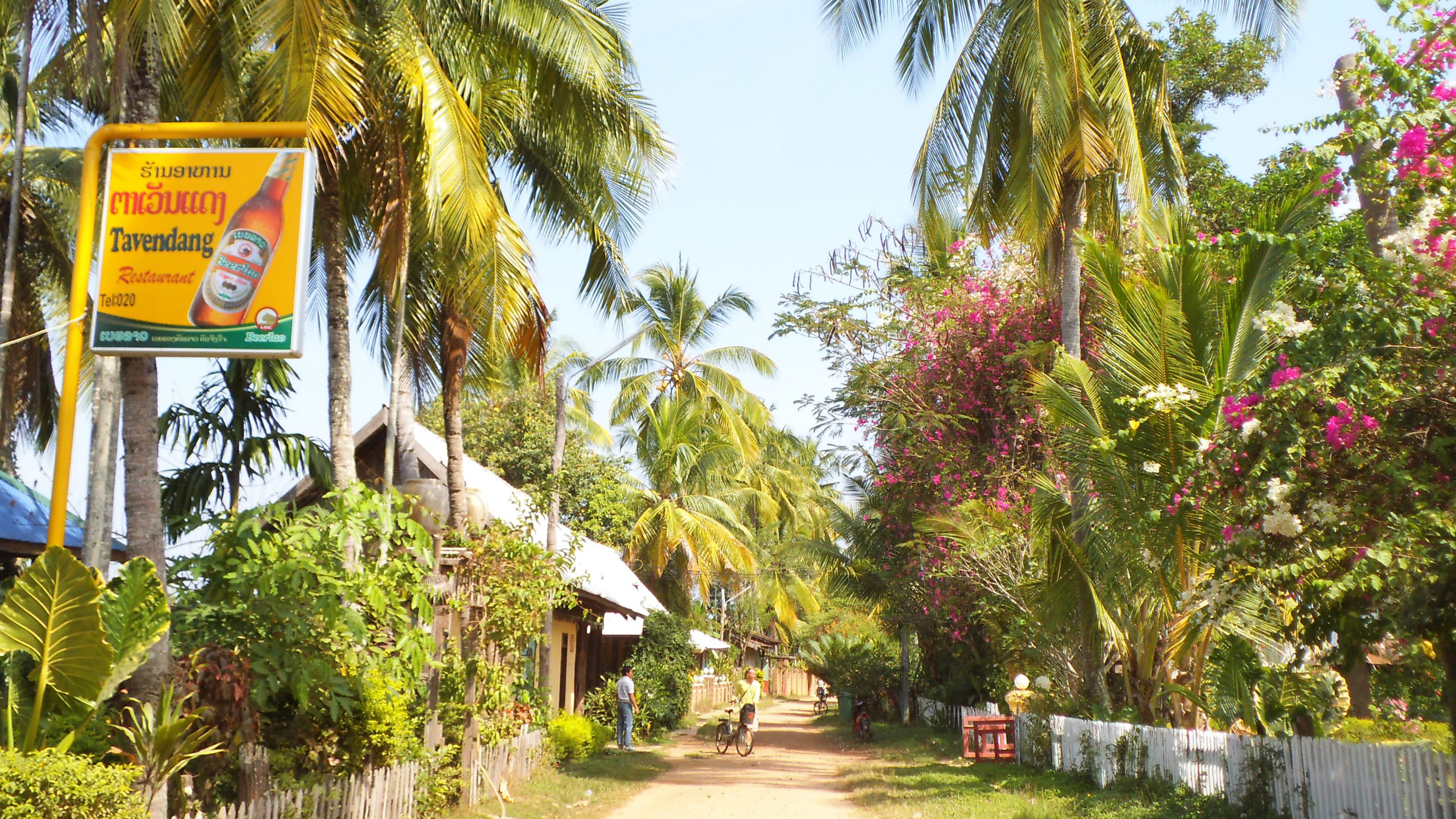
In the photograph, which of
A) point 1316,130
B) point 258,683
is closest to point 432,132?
point 258,683

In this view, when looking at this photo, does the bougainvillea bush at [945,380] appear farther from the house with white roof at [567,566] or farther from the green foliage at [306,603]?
the green foliage at [306,603]

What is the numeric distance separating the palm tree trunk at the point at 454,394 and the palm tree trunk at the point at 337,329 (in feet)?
5.01

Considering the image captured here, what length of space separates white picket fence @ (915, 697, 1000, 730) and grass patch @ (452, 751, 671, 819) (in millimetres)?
6940

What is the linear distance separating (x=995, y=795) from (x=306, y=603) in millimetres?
9187

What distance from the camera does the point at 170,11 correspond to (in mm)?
7422

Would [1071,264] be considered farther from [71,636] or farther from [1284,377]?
[71,636]

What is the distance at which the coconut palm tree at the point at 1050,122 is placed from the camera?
13.7m

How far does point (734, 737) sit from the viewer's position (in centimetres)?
2075

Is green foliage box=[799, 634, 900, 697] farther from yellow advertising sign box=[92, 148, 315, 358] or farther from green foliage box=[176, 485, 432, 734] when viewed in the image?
yellow advertising sign box=[92, 148, 315, 358]

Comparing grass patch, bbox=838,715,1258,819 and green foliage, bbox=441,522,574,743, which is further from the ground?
green foliage, bbox=441,522,574,743

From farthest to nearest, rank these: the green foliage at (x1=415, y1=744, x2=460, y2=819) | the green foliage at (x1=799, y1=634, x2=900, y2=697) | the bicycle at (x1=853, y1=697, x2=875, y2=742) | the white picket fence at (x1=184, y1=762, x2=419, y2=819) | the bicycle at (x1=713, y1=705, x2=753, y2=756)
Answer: the green foliage at (x1=799, y1=634, x2=900, y2=697) → the bicycle at (x1=853, y1=697, x2=875, y2=742) → the bicycle at (x1=713, y1=705, x2=753, y2=756) → the green foliage at (x1=415, y1=744, x2=460, y2=819) → the white picket fence at (x1=184, y1=762, x2=419, y2=819)

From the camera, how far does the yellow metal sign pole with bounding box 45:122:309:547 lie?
6023mm

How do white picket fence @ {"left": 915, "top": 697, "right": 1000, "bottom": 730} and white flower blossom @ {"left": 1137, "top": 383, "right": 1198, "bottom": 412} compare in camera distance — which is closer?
white flower blossom @ {"left": 1137, "top": 383, "right": 1198, "bottom": 412}

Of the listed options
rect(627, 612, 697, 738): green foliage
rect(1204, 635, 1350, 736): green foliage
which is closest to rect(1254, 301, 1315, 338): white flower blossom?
rect(1204, 635, 1350, 736): green foliage
